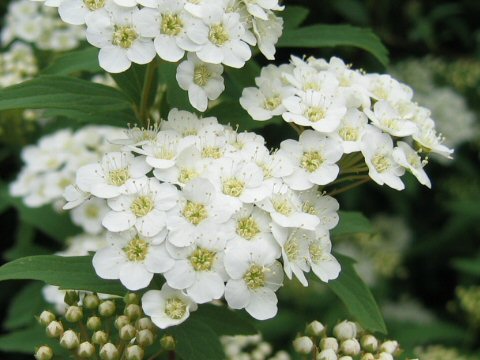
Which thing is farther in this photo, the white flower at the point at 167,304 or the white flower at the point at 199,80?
the white flower at the point at 199,80

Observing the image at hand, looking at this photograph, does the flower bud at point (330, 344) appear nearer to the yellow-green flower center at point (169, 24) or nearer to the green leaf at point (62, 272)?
the green leaf at point (62, 272)

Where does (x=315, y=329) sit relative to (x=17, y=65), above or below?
above

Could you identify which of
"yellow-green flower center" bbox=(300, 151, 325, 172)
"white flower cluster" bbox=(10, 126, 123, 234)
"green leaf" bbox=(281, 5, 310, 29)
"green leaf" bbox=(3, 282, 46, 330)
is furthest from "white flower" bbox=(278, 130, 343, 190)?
"green leaf" bbox=(3, 282, 46, 330)

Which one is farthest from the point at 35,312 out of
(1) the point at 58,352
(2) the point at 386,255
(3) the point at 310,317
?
(2) the point at 386,255

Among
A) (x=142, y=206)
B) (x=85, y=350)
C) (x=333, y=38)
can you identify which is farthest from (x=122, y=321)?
(x=333, y=38)

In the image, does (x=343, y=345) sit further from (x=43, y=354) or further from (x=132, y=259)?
(x=43, y=354)

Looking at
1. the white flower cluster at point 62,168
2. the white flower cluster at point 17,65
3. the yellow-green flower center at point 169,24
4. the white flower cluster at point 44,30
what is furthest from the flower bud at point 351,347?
the white flower cluster at point 44,30
